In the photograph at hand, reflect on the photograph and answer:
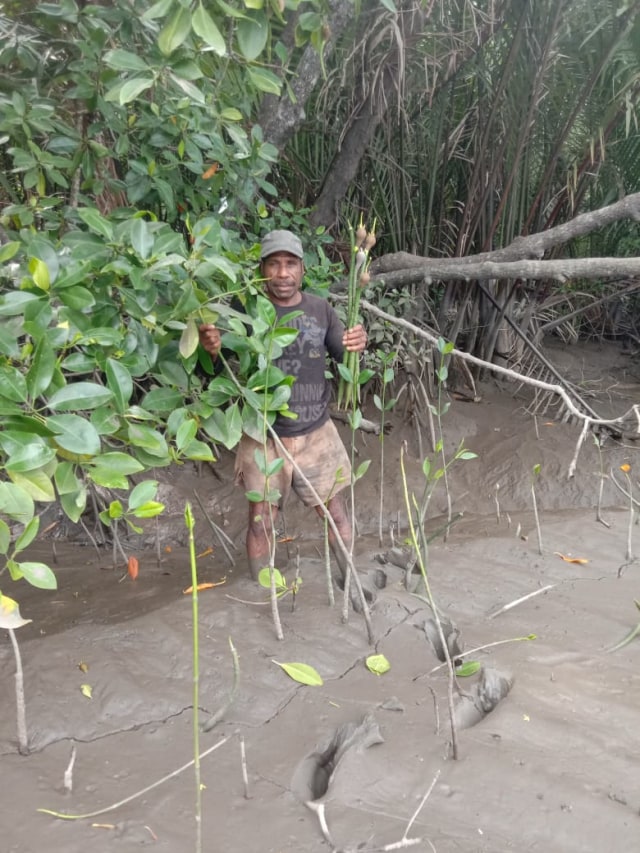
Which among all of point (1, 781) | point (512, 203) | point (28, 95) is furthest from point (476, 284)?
point (1, 781)

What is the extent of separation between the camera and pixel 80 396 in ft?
4.04

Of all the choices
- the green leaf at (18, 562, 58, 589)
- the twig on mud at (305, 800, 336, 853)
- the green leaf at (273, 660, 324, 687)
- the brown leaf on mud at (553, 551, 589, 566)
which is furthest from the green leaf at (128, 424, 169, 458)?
the brown leaf on mud at (553, 551, 589, 566)

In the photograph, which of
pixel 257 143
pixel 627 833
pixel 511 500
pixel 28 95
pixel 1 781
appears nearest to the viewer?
pixel 627 833

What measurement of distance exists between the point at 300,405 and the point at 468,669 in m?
1.18

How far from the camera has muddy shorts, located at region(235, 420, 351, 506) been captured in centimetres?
256

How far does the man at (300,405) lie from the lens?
7.98 ft

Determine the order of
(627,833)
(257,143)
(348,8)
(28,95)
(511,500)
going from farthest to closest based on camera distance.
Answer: (511,500)
(348,8)
(257,143)
(28,95)
(627,833)

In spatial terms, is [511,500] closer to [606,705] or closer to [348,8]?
[606,705]

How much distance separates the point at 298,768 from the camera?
157 centimetres

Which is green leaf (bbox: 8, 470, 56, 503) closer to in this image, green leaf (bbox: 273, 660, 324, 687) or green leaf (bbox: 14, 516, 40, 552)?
green leaf (bbox: 14, 516, 40, 552)

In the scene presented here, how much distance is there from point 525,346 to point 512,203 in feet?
3.50

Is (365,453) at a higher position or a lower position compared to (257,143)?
lower

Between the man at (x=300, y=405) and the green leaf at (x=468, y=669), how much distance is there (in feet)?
2.35

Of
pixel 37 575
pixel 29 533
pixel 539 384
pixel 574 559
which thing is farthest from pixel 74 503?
pixel 574 559
